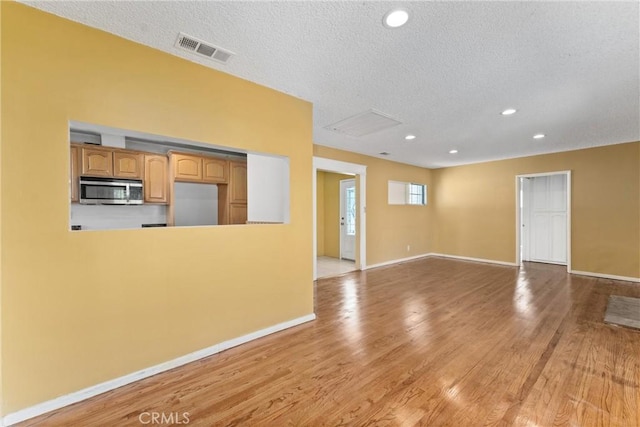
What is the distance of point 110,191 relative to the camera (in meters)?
4.23

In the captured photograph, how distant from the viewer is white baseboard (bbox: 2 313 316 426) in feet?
5.47

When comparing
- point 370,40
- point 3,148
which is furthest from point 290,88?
point 3,148

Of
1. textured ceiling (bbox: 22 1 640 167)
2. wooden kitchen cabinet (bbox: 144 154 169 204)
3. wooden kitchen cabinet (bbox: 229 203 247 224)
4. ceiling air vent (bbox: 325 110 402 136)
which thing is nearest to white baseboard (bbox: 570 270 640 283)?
textured ceiling (bbox: 22 1 640 167)

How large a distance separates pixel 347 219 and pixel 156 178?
4419mm

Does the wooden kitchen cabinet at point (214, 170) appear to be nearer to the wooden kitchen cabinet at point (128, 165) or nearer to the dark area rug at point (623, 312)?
the wooden kitchen cabinet at point (128, 165)

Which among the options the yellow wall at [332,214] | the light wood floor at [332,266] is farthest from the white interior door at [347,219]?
the light wood floor at [332,266]

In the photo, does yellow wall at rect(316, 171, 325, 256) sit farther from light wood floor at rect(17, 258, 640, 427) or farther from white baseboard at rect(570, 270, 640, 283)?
white baseboard at rect(570, 270, 640, 283)

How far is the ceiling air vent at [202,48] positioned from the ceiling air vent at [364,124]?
1846mm

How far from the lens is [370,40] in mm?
2008

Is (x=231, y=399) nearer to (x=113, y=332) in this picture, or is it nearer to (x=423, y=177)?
(x=113, y=332)

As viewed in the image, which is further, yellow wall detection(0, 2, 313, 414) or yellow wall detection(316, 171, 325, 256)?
yellow wall detection(316, 171, 325, 256)

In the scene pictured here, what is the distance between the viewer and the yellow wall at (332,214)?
7.39m

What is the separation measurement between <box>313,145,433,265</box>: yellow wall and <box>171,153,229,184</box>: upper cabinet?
1.98 meters

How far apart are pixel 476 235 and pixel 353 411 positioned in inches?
254
